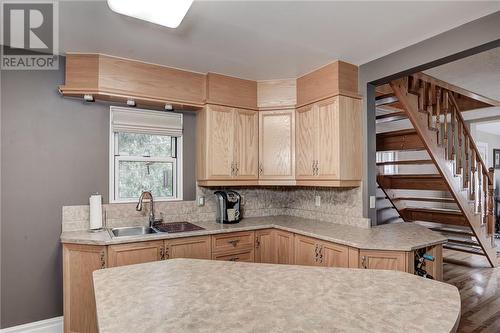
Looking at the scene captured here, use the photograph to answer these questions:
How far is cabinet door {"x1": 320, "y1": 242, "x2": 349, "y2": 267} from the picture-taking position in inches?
92.7

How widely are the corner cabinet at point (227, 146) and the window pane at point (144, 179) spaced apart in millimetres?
351

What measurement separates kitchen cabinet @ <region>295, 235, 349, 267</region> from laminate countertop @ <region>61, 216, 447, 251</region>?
7 cm

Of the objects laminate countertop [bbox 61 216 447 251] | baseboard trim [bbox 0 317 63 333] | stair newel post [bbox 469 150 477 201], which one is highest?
stair newel post [bbox 469 150 477 201]

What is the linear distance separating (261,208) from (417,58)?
2313mm

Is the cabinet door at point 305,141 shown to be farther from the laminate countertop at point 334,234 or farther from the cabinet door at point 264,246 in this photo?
the cabinet door at point 264,246

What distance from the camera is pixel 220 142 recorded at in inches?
123

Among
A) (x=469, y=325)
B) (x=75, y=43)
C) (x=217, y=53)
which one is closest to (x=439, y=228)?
(x=469, y=325)

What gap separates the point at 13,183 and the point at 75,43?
130cm

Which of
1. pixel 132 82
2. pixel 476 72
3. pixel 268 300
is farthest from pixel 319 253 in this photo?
pixel 476 72

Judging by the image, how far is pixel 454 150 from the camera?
370cm

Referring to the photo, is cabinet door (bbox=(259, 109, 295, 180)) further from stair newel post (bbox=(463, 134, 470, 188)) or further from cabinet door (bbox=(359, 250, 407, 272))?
stair newel post (bbox=(463, 134, 470, 188))

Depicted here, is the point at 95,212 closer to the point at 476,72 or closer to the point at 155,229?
the point at 155,229

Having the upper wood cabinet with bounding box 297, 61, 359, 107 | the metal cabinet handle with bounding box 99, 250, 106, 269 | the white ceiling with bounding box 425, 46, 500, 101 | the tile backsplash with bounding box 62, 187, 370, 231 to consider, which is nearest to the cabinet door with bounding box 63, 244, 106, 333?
the metal cabinet handle with bounding box 99, 250, 106, 269

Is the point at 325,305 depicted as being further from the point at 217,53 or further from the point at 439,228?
the point at 439,228
